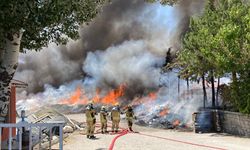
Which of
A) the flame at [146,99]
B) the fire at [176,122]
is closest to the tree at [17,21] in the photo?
the fire at [176,122]

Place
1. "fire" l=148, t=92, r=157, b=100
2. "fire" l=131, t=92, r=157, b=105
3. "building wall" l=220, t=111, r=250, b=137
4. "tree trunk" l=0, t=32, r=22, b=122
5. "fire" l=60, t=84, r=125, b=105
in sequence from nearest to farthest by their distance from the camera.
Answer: "tree trunk" l=0, t=32, r=22, b=122 → "building wall" l=220, t=111, r=250, b=137 → "fire" l=131, t=92, r=157, b=105 → "fire" l=148, t=92, r=157, b=100 → "fire" l=60, t=84, r=125, b=105

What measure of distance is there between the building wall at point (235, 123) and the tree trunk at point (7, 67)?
11841 millimetres

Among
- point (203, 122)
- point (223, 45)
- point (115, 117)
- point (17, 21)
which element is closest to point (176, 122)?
point (203, 122)

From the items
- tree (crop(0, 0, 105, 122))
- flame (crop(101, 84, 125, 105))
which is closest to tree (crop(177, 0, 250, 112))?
tree (crop(0, 0, 105, 122))

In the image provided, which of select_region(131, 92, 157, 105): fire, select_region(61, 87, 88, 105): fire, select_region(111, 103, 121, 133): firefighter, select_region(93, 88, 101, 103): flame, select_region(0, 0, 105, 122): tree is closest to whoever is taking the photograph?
select_region(0, 0, 105, 122): tree

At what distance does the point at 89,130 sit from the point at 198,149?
5642 millimetres

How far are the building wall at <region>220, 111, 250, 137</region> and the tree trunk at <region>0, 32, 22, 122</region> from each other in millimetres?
11841

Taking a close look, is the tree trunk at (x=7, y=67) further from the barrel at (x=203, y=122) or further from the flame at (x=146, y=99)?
the flame at (x=146, y=99)

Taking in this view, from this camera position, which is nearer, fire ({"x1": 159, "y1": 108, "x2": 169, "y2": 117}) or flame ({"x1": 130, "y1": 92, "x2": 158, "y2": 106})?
fire ({"x1": 159, "y1": 108, "x2": 169, "y2": 117})

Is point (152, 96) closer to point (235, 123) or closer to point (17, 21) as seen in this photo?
point (235, 123)

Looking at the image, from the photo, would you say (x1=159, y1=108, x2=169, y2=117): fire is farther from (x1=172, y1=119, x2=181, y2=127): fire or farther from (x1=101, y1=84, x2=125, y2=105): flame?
(x1=101, y1=84, x2=125, y2=105): flame

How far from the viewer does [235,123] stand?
755 inches

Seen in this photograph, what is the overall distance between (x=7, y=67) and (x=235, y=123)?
1304 centimetres

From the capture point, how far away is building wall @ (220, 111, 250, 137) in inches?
708
